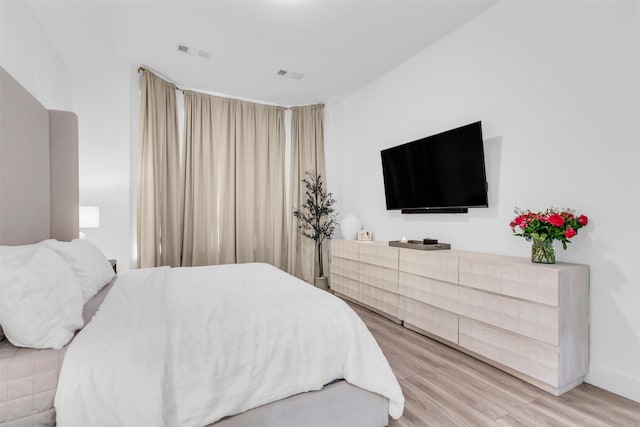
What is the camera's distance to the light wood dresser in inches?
75.0

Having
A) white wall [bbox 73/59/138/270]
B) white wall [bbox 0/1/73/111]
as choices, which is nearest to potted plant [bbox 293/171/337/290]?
white wall [bbox 73/59/138/270]

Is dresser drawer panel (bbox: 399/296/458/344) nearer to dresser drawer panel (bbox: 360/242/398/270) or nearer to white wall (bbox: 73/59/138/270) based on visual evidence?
dresser drawer panel (bbox: 360/242/398/270)

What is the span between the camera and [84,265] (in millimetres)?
1858

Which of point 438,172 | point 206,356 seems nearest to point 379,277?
point 438,172

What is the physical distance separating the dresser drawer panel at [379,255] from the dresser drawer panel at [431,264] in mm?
109

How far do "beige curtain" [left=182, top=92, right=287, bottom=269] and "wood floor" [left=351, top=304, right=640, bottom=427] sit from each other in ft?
8.85

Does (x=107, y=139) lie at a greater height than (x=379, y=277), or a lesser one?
greater

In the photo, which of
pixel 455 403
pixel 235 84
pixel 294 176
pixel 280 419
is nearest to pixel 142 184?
pixel 235 84

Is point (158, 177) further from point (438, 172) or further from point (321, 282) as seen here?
point (438, 172)

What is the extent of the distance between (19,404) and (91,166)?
3.13 meters

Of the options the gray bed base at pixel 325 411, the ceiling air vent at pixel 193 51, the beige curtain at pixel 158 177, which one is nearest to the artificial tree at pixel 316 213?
the beige curtain at pixel 158 177

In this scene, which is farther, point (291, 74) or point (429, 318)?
point (291, 74)

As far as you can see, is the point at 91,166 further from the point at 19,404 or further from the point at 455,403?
the point at 455,403

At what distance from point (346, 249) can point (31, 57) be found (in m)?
3.51
